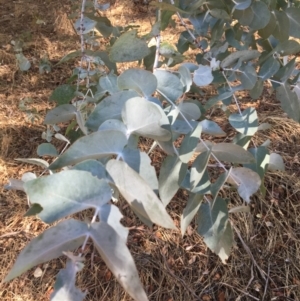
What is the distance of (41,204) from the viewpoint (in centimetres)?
42

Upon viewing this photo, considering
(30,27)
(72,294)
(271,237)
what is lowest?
(30,27)

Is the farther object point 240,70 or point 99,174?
point 240,70

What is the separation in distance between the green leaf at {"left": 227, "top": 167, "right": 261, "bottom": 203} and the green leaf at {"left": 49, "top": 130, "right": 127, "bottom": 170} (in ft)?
0.59

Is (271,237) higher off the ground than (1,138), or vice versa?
(271,237)

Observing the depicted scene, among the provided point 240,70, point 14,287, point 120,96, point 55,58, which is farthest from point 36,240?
point 55,58

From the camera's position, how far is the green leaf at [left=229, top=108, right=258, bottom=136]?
632 mm

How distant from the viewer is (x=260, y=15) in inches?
29.1

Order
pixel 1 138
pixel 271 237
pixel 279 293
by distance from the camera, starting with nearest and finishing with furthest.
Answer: pixel 279 293 → pixel 271 237 → pixel 1 138

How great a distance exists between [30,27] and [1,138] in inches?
49.4

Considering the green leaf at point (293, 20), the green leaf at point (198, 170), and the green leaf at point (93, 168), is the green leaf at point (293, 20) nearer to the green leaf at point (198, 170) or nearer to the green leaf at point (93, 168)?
the green leaf at point (198, 170)

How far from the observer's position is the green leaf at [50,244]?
15.7 inches

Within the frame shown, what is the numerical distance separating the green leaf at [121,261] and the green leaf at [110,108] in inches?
7.5

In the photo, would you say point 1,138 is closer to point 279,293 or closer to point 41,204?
point 279,293

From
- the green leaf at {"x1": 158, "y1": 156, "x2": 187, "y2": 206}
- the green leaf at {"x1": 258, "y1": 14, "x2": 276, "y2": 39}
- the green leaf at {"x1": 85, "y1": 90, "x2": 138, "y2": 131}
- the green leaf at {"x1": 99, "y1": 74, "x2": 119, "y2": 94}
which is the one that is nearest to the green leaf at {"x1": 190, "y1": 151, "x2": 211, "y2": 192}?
the green leaf at {"x1": 158, "y1": 156, "x2": 187, "y2": 206}
